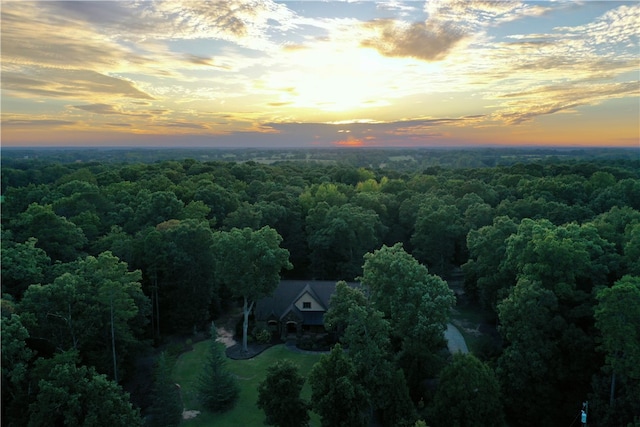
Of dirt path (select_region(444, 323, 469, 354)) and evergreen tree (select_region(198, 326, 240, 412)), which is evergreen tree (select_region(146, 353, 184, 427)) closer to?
evergreen tree (select_region(198, 326, 240, 412))

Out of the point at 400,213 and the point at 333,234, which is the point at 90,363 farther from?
the point at 400,213

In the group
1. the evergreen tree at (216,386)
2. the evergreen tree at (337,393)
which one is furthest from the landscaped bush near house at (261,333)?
the evergreen tree at (337,393)

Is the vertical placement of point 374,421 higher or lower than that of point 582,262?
lower

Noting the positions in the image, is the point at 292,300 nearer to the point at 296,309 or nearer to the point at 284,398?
the point at 296,309

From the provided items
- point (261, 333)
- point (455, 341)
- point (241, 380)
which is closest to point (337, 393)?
point (241, 380)

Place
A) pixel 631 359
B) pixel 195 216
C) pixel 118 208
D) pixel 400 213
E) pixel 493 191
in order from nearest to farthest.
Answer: pixel 631 359
pixel 195 216
pixel 118 208
pixel 400 213
pixel 493 191

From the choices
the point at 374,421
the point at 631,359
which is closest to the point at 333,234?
the point at 374,421

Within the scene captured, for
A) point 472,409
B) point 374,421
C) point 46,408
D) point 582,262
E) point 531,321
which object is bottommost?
point 374,421
